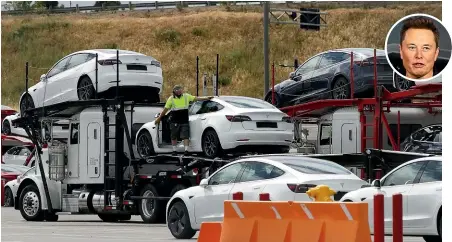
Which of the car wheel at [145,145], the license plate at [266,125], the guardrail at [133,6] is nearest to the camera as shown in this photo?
the license plate at [266,125]

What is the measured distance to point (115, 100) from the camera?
26.0 meters

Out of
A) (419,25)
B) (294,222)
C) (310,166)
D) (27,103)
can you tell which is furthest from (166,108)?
(294,222)

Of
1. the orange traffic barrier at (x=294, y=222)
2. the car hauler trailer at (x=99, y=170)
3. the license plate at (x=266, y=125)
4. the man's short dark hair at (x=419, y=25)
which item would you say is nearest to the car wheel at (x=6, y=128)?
the car hauler trailer at (x=99, y=170)

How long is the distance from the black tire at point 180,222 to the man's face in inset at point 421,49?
508 centimetres

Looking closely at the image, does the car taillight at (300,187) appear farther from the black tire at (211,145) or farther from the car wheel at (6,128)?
the car wheel at (6,128)

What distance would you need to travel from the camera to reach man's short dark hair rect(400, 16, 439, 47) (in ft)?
72.0

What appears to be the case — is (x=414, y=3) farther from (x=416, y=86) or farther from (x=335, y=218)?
(x=335, y=218)

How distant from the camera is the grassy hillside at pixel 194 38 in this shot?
66938 millimetres

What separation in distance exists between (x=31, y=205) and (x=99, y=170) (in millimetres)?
1878

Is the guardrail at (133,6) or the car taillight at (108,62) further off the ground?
the guardrail at (133,6)

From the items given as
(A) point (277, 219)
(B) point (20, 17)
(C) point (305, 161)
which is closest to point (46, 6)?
(B) point (20, 17)

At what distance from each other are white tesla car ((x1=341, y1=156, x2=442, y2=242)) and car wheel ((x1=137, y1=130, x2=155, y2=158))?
8060 mm

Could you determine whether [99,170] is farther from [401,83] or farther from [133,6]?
[133,6]

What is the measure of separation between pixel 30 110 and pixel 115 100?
2.61 meters
